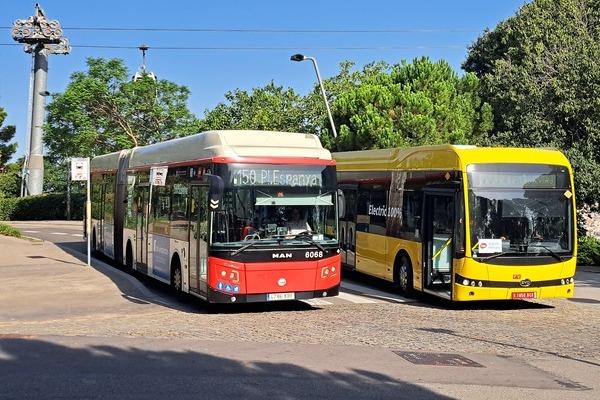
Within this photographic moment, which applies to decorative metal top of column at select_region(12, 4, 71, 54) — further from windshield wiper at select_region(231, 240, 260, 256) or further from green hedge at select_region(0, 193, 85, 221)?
windshield wiper at select_region(231, 240, 260, 256)

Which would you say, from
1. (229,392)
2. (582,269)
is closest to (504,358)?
(229,392)

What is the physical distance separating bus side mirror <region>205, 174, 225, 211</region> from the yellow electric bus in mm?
4350

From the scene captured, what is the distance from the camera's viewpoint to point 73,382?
22.9 ft

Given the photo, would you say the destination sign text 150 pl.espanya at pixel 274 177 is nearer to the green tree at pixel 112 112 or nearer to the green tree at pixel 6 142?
the green tree at pixel 112 112

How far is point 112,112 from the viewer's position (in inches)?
1608

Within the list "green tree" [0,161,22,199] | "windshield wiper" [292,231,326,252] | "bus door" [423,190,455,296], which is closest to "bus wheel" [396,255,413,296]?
"bus door" [423,190,455,296]

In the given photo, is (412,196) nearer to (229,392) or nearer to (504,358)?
(504,358)

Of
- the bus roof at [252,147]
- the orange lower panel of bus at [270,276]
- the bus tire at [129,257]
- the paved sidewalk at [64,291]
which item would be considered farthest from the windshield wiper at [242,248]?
the bus tire at [129,257]

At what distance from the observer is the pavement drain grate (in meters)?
8.55

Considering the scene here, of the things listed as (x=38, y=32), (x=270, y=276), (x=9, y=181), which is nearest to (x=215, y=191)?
(x=270, y=276)

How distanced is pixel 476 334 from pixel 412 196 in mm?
4503

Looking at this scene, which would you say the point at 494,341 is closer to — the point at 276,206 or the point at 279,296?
the point at 279,296

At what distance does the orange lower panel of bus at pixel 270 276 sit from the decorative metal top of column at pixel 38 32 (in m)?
63.7

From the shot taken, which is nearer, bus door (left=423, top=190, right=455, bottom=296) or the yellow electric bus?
the yellow electric bus
